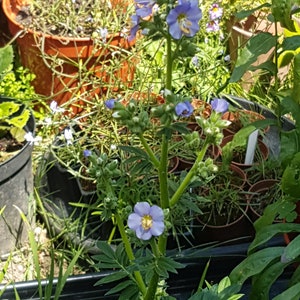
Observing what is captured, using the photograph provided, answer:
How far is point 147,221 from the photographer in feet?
3.86

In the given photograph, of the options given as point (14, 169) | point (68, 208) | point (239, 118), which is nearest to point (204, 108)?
point (239, 118)

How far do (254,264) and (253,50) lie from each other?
543mm

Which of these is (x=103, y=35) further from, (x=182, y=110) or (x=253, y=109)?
(x=182, y=110)

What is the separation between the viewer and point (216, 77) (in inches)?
104

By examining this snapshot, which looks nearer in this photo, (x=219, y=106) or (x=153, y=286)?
(x=219, y=106)

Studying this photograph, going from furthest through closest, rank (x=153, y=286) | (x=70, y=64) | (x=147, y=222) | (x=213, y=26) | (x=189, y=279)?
(x=213, y=26) < (x=70, y=64) < (x=189, y=279) < (x=153, y=286) < (x=147, y=222)

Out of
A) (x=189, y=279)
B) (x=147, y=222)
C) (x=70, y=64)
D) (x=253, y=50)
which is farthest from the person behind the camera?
(x=70, y=64)

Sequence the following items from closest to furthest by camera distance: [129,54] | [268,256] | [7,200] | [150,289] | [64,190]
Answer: [150,289] → [268,256] → [7,200] → [64,190] → [129,54]

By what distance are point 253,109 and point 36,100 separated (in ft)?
2.86

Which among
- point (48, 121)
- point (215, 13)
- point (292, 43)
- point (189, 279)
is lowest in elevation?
point (189, 279)

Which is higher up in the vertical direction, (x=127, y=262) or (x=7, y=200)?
(x=127, y=262)

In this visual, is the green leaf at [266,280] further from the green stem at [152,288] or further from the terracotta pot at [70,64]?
the terracotta pot at [70,64]

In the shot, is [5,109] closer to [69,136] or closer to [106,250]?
[69,136]

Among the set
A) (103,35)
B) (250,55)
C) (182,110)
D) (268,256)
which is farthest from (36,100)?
(182,110)
